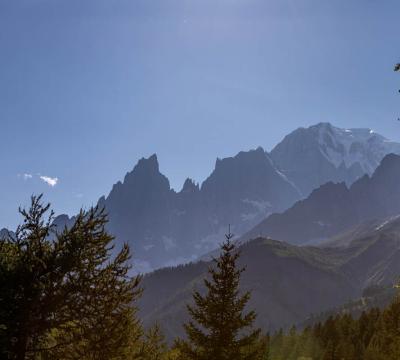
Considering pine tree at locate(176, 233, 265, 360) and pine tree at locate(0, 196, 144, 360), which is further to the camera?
pine tree at locate(176, 233, 265, 360)

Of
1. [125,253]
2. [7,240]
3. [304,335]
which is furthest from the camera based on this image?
[304,335]

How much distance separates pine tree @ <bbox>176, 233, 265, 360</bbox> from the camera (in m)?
22.2

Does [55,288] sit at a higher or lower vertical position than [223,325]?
higher

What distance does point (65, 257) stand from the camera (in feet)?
51.5

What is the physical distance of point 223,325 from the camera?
22.6 m

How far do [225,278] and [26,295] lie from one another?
10696mm

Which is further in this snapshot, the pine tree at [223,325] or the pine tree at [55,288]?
the pine tree at [223,325]

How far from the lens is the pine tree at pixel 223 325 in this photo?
2225cm

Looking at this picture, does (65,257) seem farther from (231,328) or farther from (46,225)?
(231,328)

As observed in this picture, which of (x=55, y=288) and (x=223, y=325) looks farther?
A: (x=223, y=325)

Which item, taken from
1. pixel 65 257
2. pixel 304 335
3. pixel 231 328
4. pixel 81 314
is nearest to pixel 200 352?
pixel 231 328

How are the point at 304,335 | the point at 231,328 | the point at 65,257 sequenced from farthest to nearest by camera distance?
1. the point at 304,335
2. the point at 231,328
3. the point at 65,257

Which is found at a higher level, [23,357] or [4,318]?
[4,318]

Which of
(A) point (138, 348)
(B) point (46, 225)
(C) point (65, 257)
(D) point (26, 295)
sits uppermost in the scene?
(B) point (46, 225)
